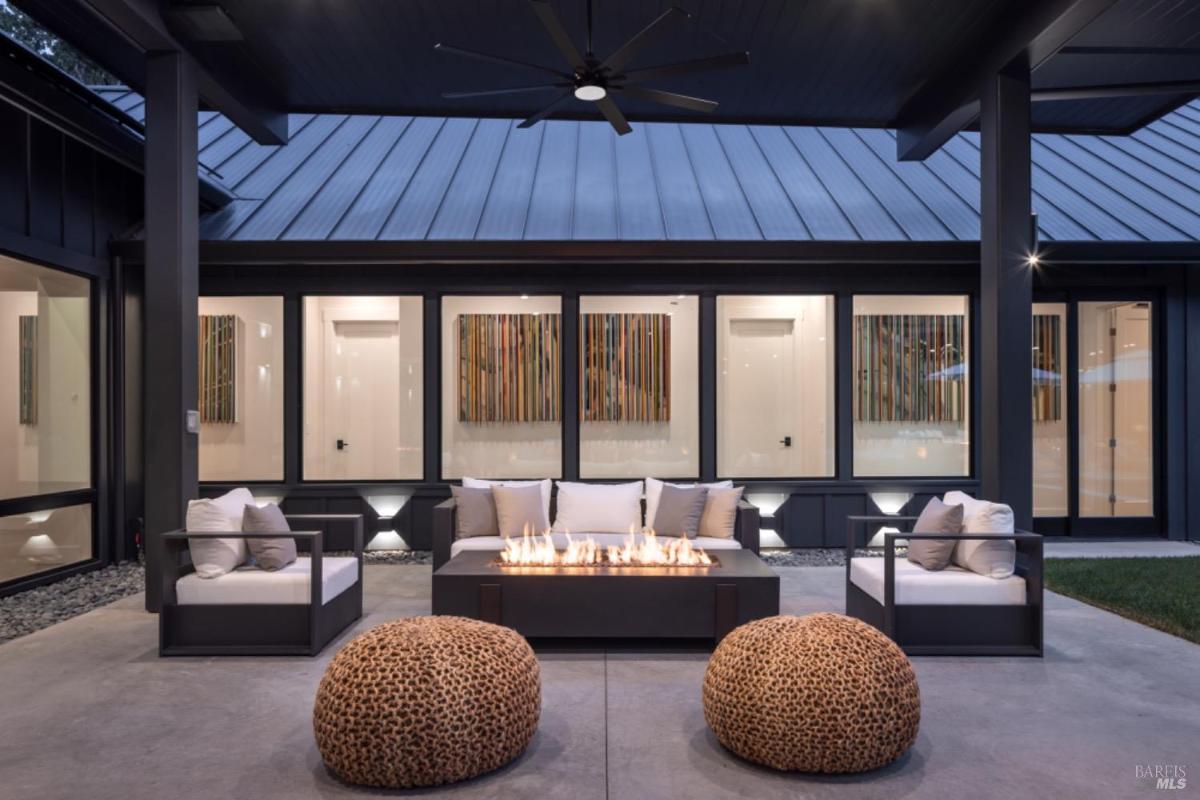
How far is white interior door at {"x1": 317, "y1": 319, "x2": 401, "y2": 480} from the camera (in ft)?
26.3

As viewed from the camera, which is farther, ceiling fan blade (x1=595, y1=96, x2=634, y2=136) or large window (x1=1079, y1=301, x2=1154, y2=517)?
large window (x1=1079, y1=301, x2=1154, y2=517)

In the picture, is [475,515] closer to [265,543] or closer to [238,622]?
[265,543]

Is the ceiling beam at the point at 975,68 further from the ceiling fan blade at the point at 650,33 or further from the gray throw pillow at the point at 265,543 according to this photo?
the gray throw pillow at the point at 265,543

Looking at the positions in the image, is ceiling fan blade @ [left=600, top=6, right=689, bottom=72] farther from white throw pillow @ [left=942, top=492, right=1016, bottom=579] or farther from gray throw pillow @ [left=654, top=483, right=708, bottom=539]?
white throw pillow @ [left=942, top=492, right=1016, bottom=579]

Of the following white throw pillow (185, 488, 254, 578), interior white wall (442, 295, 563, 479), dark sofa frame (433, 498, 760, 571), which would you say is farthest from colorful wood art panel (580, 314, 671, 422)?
white throw pillow (185, 488, 254, 578)

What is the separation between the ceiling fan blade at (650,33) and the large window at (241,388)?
15.7 ft

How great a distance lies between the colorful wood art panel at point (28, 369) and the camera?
6211 mm

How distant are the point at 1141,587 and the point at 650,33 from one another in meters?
5.65

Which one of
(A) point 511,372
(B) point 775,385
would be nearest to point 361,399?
(A) point 511,372

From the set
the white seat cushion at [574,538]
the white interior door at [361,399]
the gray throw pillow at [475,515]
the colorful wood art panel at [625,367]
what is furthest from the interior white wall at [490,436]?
the white seat cushion at [574,538]

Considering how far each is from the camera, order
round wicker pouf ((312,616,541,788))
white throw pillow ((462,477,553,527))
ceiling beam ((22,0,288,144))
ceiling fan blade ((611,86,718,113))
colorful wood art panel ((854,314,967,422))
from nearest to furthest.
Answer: round wicker pouf ((312,616,541,788))
ceiling beam ((22,0,288,144))
ceiling fan blade ((611,86,718,113))
white throw pillow ((462,477,553,527))
colorful wood art panel ((854,314,967,422))

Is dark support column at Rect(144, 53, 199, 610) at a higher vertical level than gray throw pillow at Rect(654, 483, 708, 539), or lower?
higher

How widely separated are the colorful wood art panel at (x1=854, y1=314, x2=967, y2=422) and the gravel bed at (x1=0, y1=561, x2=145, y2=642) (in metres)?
7.08

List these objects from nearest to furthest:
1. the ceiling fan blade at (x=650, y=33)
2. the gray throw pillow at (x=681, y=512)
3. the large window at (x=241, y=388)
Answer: the ceiling fan blade at (x=650, y=33), the gray throw pillow at (x=681, y=512), the large window at (x=241, y=388)
